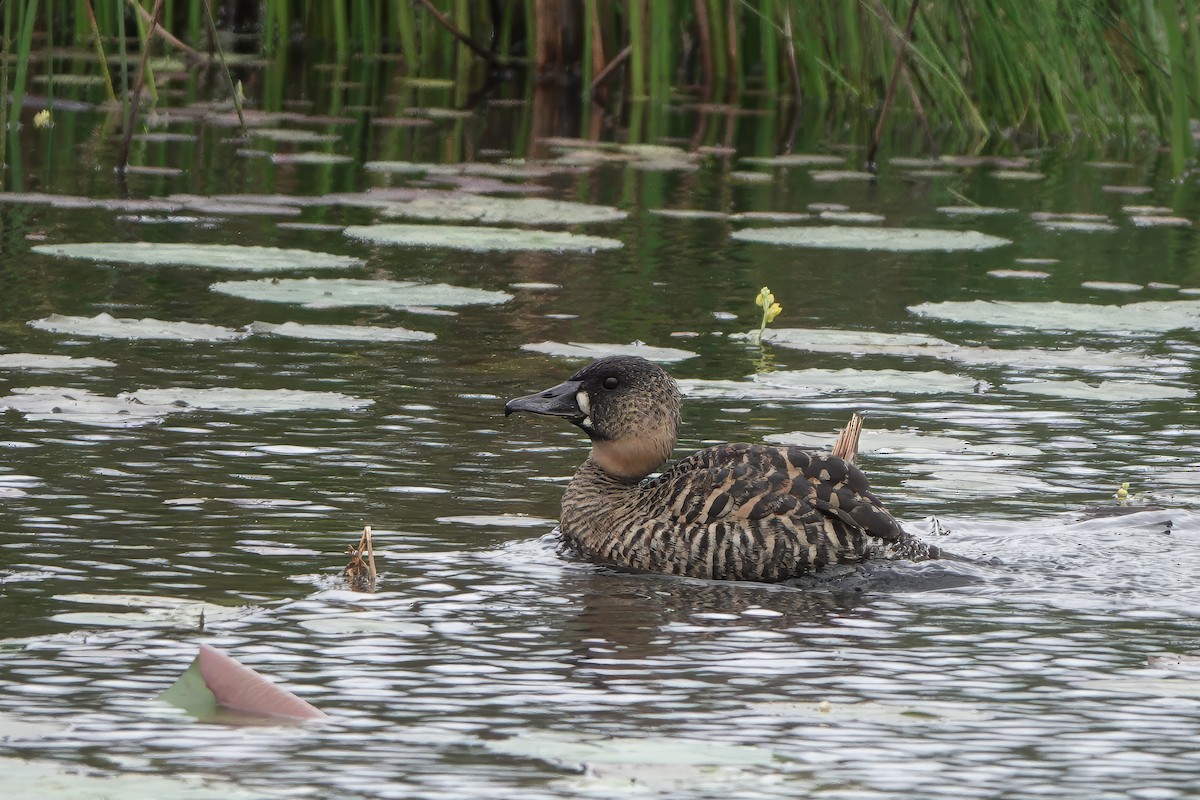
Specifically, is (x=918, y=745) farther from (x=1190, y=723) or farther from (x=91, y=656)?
(x=91, y=656)

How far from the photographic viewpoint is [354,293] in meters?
9.47

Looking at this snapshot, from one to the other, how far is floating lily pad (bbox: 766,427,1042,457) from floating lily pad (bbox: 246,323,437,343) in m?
2.08

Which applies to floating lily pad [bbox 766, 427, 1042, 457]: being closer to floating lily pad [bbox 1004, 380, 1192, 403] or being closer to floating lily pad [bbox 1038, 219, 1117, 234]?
floating lily pad [bbox 1004, 380, 1192, 403]

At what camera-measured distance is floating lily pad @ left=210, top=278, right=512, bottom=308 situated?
367 inches

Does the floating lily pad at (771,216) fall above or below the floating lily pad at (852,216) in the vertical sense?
below

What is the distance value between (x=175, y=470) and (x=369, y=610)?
1.57 m

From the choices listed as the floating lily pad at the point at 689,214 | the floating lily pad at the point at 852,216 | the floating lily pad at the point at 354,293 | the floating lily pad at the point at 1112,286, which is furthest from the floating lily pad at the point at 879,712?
the floating lily pad at the point at 689,214

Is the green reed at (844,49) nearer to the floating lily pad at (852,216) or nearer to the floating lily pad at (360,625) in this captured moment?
the floating lily pad at (852,216)

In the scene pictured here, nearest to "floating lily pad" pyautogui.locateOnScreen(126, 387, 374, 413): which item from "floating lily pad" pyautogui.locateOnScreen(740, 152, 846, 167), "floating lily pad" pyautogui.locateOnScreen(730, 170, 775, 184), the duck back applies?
the duck back

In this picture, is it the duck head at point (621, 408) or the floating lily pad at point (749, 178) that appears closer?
the duck head at point (621, 408)

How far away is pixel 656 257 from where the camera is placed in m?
11.4

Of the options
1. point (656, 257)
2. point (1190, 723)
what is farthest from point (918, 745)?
point (656, 257)

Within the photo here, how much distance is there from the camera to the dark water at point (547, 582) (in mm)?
4137

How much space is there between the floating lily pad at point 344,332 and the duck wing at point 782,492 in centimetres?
297
